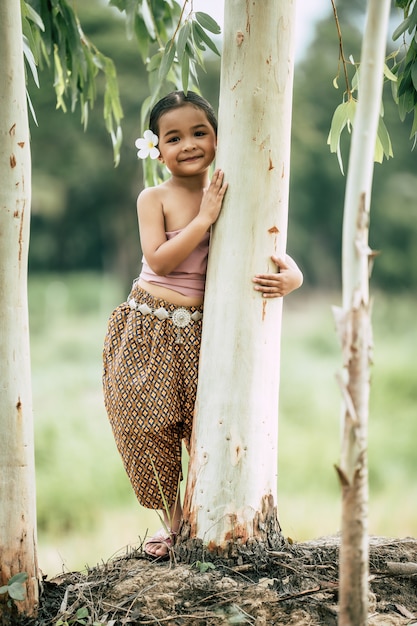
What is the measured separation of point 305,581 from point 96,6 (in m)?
16.4

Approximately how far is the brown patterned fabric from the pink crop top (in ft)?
0.21

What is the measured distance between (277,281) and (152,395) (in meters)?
0.57

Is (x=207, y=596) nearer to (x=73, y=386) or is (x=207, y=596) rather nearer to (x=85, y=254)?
(x=73, y=386)

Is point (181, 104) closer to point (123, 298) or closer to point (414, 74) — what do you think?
point (414, 74)

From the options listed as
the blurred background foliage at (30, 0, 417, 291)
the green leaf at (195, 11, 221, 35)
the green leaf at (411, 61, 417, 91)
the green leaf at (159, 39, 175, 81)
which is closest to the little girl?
the green leaf at (159, 39, 175, 81)

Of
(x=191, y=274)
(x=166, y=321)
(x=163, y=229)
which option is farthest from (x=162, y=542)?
(x=163, y=229)

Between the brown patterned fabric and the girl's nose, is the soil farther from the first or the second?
the girl's nose

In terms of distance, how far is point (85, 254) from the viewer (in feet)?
83.1

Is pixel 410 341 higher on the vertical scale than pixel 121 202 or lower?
lower

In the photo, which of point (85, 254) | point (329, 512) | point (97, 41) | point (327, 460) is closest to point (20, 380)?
point (329, 512)

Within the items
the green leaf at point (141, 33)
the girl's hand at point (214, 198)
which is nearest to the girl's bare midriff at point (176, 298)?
the girl's hand at point (214, 198)

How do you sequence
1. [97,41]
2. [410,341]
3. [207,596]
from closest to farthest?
[207,596]
[410,341]
[97,41]

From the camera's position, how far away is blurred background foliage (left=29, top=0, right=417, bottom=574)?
720cm

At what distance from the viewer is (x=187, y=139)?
2621 mm
